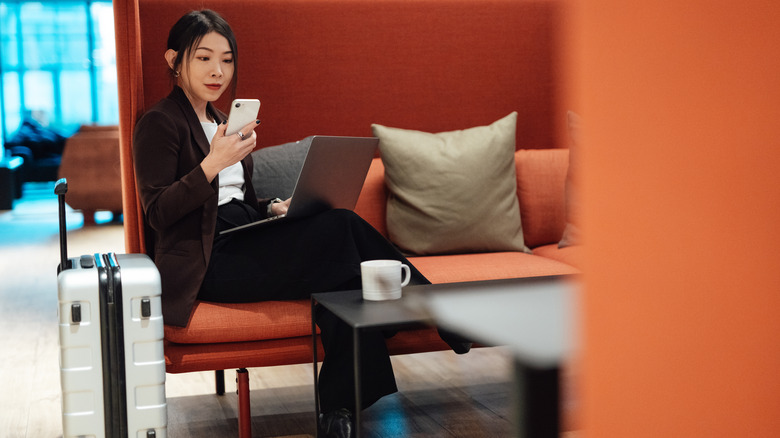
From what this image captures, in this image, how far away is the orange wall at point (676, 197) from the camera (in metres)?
0.22

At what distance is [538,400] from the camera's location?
26 cm

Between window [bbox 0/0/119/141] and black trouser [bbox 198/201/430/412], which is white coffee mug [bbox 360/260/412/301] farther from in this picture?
window [bbox 0/0/119/141]

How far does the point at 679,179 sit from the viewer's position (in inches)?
8.7

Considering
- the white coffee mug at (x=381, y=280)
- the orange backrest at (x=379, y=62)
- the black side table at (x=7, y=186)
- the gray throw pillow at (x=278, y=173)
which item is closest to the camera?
the white coffee mug at (x=381, y=280)

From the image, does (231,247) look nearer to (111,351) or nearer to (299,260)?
(299,260)

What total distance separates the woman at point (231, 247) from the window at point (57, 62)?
10.8 m

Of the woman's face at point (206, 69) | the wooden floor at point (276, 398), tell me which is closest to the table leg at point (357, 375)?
the wooden floor at point (276, 398)

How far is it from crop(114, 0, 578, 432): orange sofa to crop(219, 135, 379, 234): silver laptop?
0.35 meters

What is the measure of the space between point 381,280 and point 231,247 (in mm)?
486

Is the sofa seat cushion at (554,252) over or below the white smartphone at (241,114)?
below

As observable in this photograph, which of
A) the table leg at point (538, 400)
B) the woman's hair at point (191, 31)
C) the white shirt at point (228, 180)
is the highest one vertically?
the woman's hair at point (191, 31)

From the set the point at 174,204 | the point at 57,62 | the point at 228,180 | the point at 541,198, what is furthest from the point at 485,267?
the point at 57,62

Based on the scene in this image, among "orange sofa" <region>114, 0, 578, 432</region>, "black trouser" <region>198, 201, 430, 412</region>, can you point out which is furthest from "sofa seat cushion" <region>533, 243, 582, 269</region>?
"black trouser" <region>198, 201, 430, 412</region>

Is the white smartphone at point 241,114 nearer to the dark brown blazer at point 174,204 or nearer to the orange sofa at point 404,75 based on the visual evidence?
the dark brown blazer at point 174,204
